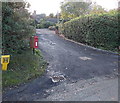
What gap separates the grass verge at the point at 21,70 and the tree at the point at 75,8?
16057 mm

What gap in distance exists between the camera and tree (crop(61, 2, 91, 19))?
21.0m

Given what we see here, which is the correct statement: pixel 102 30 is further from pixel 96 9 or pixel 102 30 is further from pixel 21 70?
pixel 96 9

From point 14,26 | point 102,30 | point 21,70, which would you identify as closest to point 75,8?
point 102,30

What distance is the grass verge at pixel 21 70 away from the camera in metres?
4.68

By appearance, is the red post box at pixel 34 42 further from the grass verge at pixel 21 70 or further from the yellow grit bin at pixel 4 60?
the yellow grit bin at pixel 4 60

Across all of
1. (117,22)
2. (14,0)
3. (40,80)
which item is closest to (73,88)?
(40,80)

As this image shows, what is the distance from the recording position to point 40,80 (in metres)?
5.04

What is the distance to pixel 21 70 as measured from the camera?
5.45 metres

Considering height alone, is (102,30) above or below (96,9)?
below

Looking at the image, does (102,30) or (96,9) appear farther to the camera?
(96,9)

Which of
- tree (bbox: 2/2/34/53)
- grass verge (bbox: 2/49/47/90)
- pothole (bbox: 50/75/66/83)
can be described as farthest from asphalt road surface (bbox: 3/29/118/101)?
tree (bbox: 2/2/34/53)

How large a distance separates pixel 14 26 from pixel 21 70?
1.70 meters

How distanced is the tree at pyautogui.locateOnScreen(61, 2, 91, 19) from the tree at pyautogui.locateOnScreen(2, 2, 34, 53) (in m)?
16.0

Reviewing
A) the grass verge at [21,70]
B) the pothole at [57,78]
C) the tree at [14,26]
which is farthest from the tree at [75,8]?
the pothole at [57,78]
